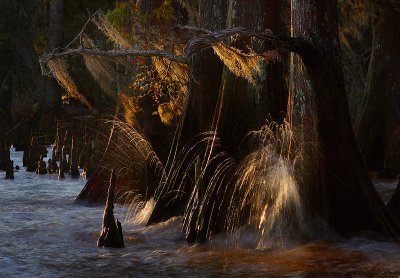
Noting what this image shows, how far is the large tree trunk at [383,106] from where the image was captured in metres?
16.4

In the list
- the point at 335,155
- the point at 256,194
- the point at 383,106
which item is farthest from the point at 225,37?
the point at 383,106

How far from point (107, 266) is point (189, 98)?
3.58 m

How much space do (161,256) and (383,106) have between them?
30.5ft

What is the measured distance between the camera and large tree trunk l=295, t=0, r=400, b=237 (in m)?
8.91

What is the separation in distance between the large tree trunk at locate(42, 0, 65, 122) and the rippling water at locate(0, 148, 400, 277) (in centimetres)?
1618


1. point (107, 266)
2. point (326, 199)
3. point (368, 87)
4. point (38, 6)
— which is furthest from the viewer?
point (38, 6)

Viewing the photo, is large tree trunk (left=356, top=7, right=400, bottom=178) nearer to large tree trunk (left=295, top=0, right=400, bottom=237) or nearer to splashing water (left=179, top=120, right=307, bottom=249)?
splashing water (left=179, top=120, right=307, bottom=249)

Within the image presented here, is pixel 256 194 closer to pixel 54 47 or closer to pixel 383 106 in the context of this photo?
pixel 383 106

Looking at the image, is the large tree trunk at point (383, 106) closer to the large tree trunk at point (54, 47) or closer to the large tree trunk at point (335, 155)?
the large tree trunk at point (335, 155)

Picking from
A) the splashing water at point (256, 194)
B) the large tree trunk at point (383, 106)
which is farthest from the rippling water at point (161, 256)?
the large tree trunk at point (383, 106)

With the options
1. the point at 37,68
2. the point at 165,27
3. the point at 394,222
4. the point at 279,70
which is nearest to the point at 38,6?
the point at 37,68

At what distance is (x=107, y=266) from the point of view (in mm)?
8156

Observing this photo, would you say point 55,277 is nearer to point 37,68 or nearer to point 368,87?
point 368,87

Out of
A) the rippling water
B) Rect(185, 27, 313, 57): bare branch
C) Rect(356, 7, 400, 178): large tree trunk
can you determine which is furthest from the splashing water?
Rect(356, 7, 400, 178): large tree trunk
